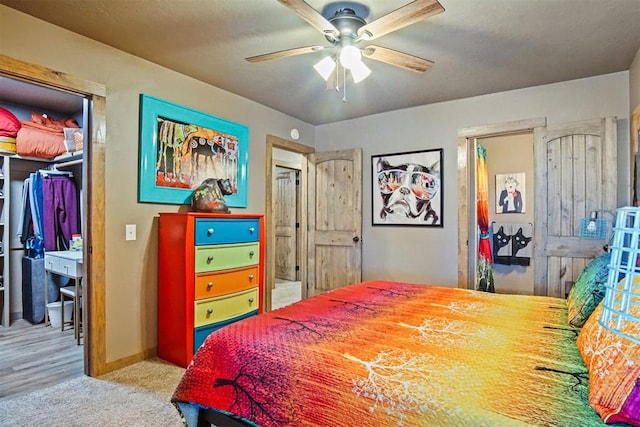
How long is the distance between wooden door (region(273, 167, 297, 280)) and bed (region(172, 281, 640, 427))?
5.23 m

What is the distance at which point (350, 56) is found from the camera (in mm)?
2275

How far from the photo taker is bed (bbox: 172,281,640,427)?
1.07m

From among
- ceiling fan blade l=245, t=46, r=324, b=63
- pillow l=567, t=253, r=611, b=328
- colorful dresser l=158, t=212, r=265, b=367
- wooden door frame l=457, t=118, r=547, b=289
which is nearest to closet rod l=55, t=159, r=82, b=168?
colorful dresser l=158, t=212, r=265, b=367

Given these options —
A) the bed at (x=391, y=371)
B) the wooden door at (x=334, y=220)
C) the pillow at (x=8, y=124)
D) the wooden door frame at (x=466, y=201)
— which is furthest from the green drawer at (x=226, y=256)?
the pillow at (x=8, y=124)

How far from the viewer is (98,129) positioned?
2.71 meters

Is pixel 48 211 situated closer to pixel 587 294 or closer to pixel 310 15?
pixel 310 15

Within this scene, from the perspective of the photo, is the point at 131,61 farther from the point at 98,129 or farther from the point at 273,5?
the point at 273,5

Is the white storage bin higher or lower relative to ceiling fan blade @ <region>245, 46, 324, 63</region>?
lower

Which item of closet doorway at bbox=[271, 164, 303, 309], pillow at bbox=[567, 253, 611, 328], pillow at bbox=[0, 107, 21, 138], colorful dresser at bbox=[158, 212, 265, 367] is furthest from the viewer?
closet doorway at bbox=[271, 164, 303, 309]

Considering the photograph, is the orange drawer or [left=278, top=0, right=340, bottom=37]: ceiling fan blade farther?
the orange drawer

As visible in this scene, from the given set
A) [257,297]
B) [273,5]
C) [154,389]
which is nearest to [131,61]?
[273,5]

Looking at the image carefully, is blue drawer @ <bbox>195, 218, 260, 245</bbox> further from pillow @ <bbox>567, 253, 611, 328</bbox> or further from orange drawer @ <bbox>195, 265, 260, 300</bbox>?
pillow @ <bbox>567, 253, 611, 328</bbox>

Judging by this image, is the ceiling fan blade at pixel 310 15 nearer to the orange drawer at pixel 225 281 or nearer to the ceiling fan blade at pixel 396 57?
the ceiling fan blade at pixel 396 57

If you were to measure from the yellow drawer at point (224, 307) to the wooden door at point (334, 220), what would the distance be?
1.61 meters
